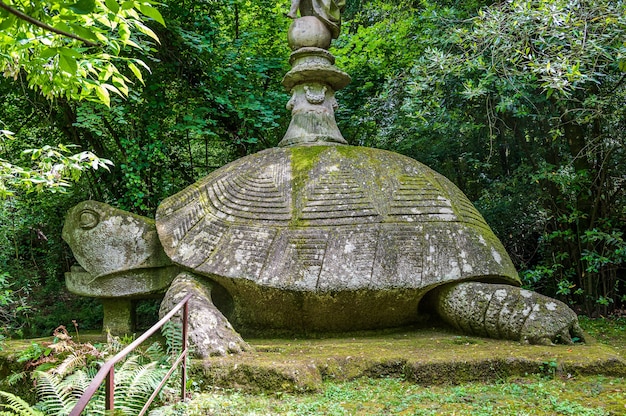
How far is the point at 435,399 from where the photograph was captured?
2965mm

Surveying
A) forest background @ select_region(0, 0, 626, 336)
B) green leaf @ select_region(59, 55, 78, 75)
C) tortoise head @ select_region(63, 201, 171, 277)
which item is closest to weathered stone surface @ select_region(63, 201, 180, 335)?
tortoise head @ select_region(63, 201, 171, 277)

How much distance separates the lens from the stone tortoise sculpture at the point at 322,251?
160 inches

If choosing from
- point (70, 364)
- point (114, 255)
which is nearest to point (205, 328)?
point (70, 364)

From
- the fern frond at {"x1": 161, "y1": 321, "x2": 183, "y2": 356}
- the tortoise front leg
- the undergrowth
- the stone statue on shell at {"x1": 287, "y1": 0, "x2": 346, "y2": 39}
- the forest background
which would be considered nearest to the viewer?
the undergrowth

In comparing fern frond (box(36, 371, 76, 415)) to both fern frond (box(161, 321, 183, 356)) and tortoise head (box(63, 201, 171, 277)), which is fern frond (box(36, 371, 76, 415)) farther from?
tortoise head (box(63, 201, 171, 277))

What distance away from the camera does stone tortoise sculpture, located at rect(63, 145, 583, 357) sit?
405 centimetres

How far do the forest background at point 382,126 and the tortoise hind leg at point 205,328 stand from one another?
2124 millimetres

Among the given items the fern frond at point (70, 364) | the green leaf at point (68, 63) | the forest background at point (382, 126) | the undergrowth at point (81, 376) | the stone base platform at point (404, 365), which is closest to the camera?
the green leaf at point (68, 63)

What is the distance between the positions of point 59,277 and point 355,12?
6.72 m

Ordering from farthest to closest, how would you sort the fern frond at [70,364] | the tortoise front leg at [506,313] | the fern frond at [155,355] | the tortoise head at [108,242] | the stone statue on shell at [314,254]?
the tortoise head at [108,242]
the stone statue on shell at [314,254]
the tortoise front leg at [506,313]
the fern frond at [155,355]
the fern frond at [70,364]

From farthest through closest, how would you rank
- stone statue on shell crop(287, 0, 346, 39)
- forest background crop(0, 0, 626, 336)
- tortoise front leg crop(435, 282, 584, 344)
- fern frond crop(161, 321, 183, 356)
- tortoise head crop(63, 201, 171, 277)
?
forest background crop(0, 0, 626, 336), stone statue on shell crop(287, 0, 346, 39), tortoise head crop(63, 201, 171, 277), tortoise front leg crop(435, 282, 584, 344), fern frond crop(161, 321, 183, 356)

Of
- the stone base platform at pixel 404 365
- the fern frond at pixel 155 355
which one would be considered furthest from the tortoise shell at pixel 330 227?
the fern frond at pixel 155 355

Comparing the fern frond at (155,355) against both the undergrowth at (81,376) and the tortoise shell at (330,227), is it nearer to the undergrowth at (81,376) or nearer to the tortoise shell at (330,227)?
the undergrowth at (81,376)

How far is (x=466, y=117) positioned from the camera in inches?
263
